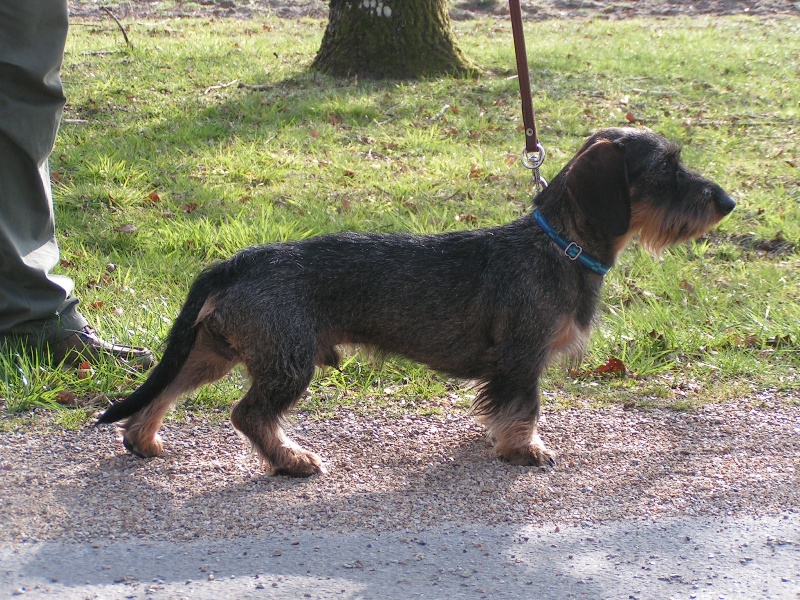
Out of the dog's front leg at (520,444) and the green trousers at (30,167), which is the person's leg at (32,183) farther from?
the dog's front leg at (520,444)

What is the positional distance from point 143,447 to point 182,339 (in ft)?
1.75

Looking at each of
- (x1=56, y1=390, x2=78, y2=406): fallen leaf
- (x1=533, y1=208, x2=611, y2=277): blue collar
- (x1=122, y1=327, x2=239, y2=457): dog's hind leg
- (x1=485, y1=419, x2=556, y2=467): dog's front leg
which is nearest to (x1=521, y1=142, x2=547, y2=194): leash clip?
(x1=533, y1=208, x2=611, y2=277): blue collar

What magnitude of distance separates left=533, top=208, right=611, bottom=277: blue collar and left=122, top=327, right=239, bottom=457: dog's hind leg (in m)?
1.61

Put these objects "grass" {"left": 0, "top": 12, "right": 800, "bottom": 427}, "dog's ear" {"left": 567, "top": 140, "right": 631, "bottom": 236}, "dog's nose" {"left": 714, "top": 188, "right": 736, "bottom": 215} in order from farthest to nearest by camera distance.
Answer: "grass" {"left": 0, "top": 12, "right": 800, "bottom": 427} → "dog's nose" {"left": 714, "top": 188, "right": 736, "bottom": 215} → "dog's ear" {"left": 567, "top": 140, "right": 631, "bottom": 236}

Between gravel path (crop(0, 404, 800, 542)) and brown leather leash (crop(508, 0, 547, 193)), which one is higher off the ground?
brown leather leash (crop(508, 0, 547, 193))

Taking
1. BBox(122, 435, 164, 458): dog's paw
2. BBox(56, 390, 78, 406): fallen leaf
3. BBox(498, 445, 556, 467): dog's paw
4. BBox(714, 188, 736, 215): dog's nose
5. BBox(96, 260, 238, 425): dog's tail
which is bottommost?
BBox(56, 390, 78, 406): fallen leaf

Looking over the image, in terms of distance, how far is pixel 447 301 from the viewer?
171 inches

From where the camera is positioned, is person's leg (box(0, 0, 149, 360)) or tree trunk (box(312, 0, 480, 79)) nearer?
person's leg (box(0, 0, 149, 360))

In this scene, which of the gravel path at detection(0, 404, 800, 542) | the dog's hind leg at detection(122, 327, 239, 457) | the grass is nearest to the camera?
the gravel path at detection(0, 404, 800, 542)

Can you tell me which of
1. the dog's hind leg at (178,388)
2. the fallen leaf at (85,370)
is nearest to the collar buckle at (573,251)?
the dog's hind leg at (178,388)

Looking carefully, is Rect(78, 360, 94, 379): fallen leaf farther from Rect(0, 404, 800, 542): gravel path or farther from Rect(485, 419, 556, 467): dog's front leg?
Rect(485, 419, 556, 467): dog's front leg

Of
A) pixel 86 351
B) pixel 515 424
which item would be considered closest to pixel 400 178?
pixel 86 351

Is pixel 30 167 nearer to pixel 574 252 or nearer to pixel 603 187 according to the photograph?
pixel 574 252

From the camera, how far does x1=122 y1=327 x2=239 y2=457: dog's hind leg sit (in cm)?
409
